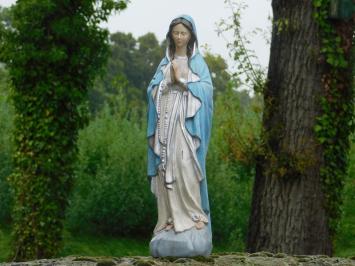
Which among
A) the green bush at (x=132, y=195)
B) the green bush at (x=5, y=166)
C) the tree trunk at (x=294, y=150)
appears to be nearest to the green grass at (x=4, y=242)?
the green bush at (x=5, y=166)

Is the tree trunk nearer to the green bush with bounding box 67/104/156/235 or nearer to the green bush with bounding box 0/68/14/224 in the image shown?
the green bush with bounding box 67/104/156/235

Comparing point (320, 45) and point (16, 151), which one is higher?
point (320, 45)

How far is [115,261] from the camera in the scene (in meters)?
9.53

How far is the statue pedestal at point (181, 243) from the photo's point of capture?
9586 mm

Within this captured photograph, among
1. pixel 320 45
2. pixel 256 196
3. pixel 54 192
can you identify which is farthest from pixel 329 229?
pixel 54 192

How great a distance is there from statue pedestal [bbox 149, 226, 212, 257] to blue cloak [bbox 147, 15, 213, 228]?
1.08 feet

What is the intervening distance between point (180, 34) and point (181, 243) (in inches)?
86.4

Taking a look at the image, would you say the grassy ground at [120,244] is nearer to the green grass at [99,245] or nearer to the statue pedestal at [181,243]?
the green grass at [99,245]

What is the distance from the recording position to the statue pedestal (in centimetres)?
959

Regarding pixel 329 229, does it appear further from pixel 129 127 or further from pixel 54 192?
pixel 129 127

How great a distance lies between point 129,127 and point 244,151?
20.5 feet

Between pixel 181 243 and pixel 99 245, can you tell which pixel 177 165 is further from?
pixel 99 245

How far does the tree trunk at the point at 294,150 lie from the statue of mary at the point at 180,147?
9.13 ft

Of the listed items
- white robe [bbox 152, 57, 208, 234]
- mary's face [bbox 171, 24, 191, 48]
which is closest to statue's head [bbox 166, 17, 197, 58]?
mary's face [bbox 171, 24, 191, 48]
